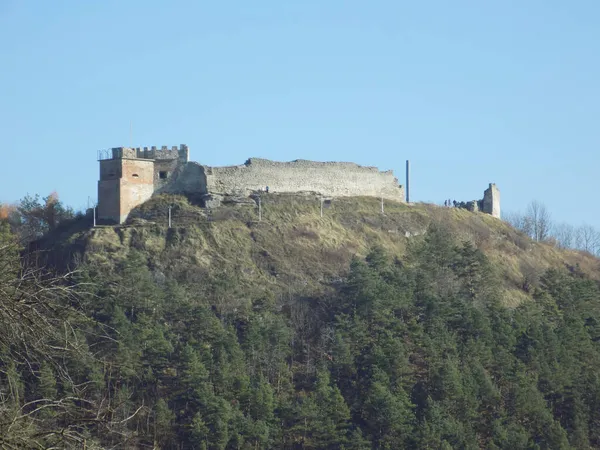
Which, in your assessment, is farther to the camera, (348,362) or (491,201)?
(491,201)

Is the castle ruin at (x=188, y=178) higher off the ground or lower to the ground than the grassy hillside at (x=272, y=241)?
higher

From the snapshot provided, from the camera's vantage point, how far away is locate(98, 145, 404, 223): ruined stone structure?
43.5 metres

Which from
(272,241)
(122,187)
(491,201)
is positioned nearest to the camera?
(122,187)

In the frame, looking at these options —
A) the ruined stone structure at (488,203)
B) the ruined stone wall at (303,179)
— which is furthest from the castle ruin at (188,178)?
the ruined stone structure at (488,203)

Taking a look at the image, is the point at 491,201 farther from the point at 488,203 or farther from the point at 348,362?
the point at 348,362

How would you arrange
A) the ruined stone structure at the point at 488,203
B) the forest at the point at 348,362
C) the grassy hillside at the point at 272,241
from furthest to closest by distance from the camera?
the ruined stone structure at the point at 488,203 < the grassy hillside at the point at 272,241 < the forest at the point at 348,362

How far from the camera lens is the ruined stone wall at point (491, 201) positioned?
2191 inches

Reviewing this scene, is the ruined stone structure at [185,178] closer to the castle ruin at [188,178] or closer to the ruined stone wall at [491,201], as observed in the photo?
the castle ruin at [188,178]

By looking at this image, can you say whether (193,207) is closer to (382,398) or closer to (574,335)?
(382,398)

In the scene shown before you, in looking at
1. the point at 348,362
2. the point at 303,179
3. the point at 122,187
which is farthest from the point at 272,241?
the point at 348,362

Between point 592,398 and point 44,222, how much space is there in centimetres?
2404

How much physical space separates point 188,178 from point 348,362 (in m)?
11.8

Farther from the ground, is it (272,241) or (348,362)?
(272,241)

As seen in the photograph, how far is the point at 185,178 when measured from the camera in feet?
147
